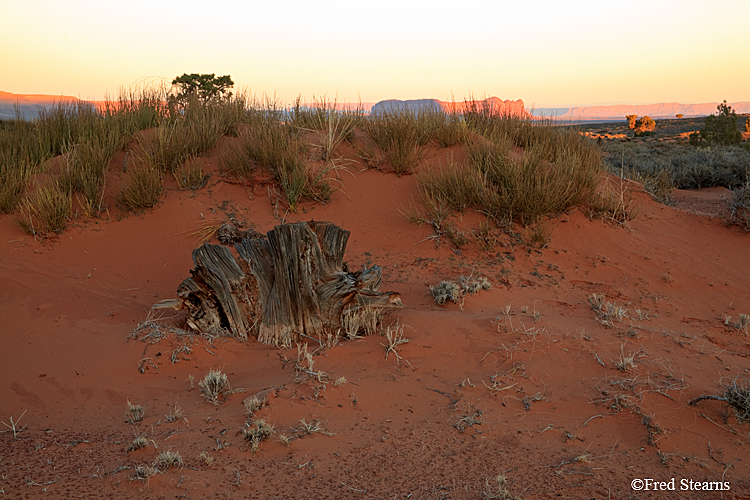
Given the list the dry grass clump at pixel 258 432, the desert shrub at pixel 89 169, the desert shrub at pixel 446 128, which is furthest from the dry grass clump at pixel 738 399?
the desert shrub at pixel 89 169

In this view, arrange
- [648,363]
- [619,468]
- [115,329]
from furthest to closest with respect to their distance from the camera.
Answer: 1. [115,329]
2. [648,363]
3. [619,468]

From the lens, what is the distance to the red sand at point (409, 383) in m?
2.81

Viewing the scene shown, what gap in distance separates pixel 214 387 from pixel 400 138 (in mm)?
5868

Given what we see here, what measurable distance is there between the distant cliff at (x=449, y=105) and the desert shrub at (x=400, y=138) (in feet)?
1.32

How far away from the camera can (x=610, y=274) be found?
6809 millimetres

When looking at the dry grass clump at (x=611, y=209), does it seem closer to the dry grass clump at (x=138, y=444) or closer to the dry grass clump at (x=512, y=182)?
the dry grass clump at (x=512, y=182)

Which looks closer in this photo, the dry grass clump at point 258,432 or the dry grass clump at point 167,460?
the dry grass clump at point 167,460

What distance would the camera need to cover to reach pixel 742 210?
8000 mm

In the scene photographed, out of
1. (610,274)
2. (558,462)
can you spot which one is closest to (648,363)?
(558,462)

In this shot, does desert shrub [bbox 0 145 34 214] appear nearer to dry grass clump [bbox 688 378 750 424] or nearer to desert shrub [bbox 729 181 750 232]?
dry grass clump [bbox 688 378 750 424]

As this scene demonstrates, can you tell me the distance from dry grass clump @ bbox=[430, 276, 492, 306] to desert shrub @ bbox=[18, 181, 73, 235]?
195 inches

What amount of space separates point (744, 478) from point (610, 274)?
4.24 meters

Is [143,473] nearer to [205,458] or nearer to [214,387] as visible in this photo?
[205,458]

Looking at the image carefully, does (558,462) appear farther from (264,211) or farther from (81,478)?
(264,211)
